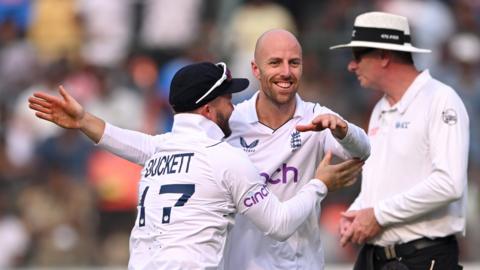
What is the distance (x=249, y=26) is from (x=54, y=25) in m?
2.57

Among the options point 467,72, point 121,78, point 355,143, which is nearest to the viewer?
point 355,143

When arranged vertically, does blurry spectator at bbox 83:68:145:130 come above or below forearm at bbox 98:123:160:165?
above

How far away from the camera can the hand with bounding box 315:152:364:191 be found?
7305 mm

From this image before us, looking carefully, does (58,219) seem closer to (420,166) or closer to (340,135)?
(420,166)

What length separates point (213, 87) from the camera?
7.18 m

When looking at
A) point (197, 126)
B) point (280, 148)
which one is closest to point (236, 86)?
point (197, 126)

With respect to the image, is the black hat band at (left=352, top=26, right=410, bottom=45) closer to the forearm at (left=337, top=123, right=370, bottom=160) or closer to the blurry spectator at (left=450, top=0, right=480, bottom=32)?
the forearm at (left=337, top=123, right=370, bottom=160)

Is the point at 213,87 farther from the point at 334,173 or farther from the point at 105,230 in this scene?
the point at 105,230

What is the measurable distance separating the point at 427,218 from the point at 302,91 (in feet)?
19.8

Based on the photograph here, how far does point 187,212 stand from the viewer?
7020 millimetres

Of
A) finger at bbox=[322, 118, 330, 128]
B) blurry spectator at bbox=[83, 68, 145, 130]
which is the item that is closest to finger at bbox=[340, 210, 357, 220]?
finger at bbox=[322, 118, 330, 128]

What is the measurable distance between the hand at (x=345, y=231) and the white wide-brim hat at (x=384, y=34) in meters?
1.09

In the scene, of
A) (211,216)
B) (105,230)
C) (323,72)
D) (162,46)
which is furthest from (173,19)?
(211,216)

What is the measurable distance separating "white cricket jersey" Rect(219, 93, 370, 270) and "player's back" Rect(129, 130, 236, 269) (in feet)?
1.44
